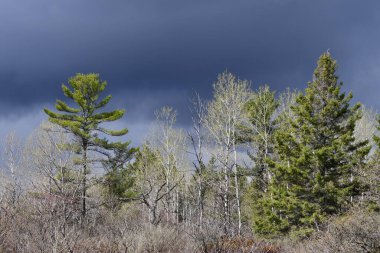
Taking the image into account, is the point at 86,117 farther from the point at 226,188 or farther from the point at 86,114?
the point at 226,188

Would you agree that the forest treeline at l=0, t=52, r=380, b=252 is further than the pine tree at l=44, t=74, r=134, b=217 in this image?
No

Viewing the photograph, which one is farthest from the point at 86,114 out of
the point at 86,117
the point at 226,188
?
the point at 226,188

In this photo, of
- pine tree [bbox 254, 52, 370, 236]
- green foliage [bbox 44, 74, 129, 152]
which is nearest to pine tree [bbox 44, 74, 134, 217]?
green foliage [bbox 44, 74, 129, 152]

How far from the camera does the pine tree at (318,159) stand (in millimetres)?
19516

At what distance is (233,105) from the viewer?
2669 centimetres

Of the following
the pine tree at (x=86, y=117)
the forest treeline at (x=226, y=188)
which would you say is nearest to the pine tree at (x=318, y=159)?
the forest treeline at (x=226, y=188)

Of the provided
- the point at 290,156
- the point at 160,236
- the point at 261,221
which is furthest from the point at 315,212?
the point at 160,236

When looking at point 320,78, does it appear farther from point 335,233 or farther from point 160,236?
point 160,236

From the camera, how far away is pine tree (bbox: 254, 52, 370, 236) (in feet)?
64.0

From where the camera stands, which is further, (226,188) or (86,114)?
(86,114)

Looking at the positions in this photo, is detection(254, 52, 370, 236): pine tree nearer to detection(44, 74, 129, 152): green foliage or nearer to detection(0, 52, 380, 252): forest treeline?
detection(0, 52, 380, 252): forest treeline

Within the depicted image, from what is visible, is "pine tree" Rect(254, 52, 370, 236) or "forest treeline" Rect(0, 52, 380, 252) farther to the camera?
"pine tree" Rect(254, 52, 370, 236)

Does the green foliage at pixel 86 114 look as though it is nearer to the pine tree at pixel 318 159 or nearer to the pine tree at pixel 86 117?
the pine tree at pixel 86 117

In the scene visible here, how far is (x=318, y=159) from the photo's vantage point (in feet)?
64.8
